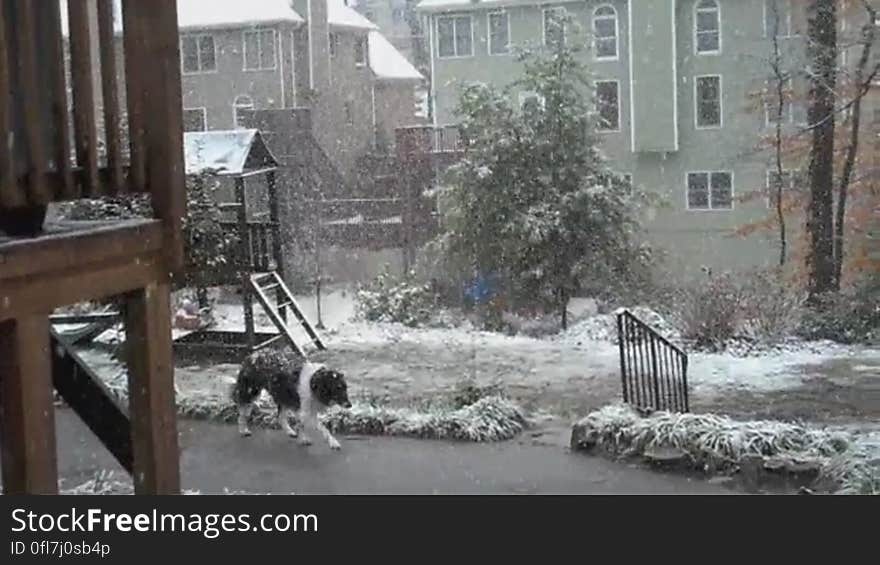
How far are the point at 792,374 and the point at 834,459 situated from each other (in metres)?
2.56

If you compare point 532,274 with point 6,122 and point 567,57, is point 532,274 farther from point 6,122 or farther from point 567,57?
point 6,122

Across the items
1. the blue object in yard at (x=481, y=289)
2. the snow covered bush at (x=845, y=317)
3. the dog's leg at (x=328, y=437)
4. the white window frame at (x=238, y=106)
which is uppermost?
the white window frame at (x=238, y=106)

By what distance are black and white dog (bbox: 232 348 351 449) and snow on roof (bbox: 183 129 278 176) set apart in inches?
87.9

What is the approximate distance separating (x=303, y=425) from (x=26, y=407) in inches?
153

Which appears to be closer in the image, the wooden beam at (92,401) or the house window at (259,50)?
the wooden beam at (92,401)

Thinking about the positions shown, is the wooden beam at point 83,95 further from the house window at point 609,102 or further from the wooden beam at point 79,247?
the house window at point 609,102

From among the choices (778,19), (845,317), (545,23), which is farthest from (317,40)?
(845,317)

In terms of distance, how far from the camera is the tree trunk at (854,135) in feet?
27.7

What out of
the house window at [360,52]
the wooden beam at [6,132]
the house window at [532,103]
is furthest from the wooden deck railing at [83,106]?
the house window at [360,52]

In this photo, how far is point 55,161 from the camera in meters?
1.65

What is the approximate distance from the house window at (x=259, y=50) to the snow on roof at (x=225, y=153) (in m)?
2.52

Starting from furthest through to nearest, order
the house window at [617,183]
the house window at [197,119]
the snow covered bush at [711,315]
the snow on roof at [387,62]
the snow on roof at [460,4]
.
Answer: the snow on roof at [387,62]
the house window at [197,119]
the snow on roof at [460,4]
the house window at [617,183]
the snow covered bush at [711,315]
